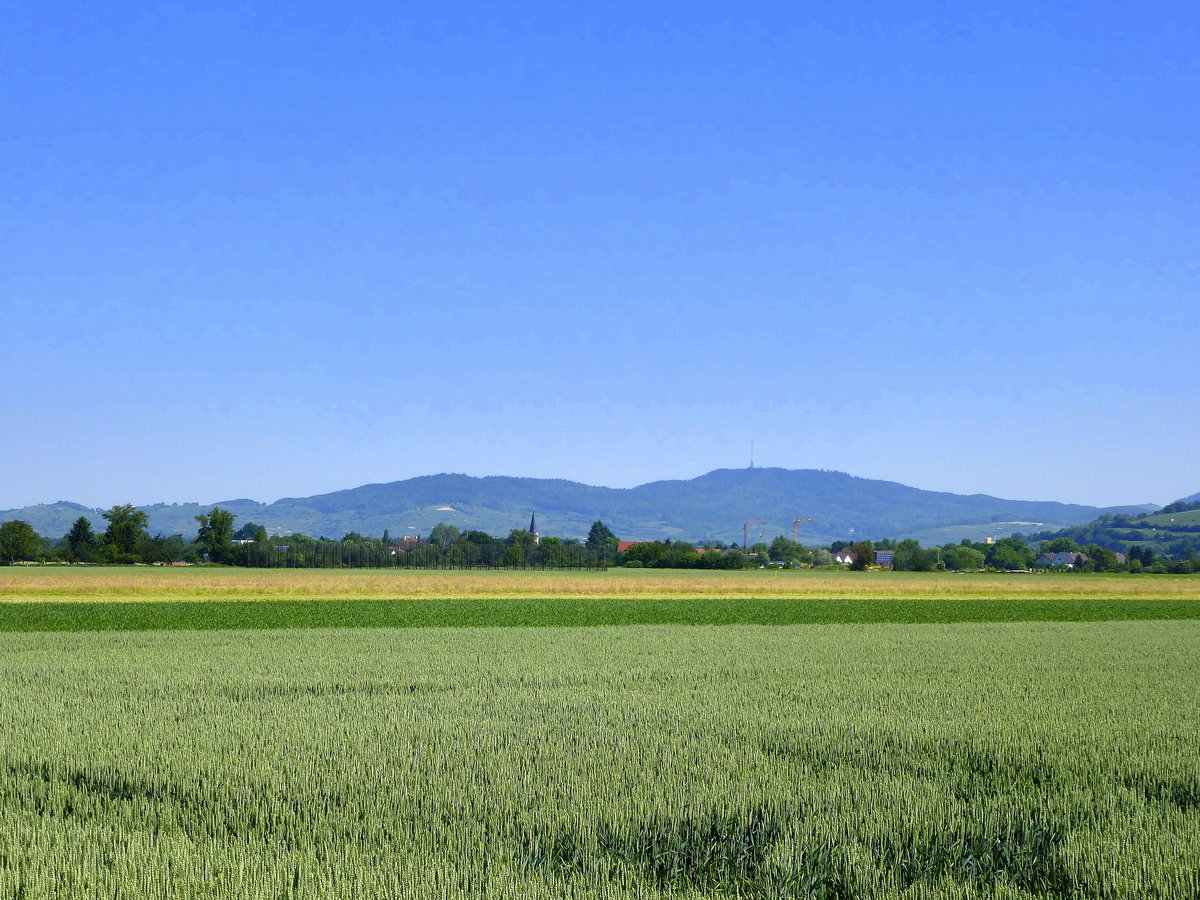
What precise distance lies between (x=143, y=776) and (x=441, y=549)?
5178 inches

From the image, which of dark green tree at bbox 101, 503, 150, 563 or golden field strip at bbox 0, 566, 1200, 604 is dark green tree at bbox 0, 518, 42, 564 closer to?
dark green tree at bbox 101, 503, 150, 563

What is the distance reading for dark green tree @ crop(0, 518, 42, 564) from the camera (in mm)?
134750

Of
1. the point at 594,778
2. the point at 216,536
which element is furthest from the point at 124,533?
the point at 594,778

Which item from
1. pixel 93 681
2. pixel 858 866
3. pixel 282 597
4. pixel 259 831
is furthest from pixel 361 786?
pixel 282 597

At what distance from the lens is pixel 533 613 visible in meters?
48.8

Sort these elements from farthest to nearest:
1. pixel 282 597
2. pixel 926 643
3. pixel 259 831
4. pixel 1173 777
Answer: pixel 282 597 < pixel 926 643 < pixel 1173 777 < pixel 259 831

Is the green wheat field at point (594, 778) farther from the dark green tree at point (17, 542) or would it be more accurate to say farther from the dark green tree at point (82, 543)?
the dark green tree at point (82, 543)

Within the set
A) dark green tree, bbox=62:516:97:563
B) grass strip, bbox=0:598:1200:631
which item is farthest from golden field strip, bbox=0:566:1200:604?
dark green tree, bbox=62:516:97:563

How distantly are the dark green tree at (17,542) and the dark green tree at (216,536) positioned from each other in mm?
20019

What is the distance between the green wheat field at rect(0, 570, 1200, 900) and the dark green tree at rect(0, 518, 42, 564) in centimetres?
12622

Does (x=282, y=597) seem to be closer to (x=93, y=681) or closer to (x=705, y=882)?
(x=93, y=681)

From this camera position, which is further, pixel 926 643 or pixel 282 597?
pixel 282 597

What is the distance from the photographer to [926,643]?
30.8m

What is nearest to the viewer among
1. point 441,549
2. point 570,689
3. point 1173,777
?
point 1173,777
